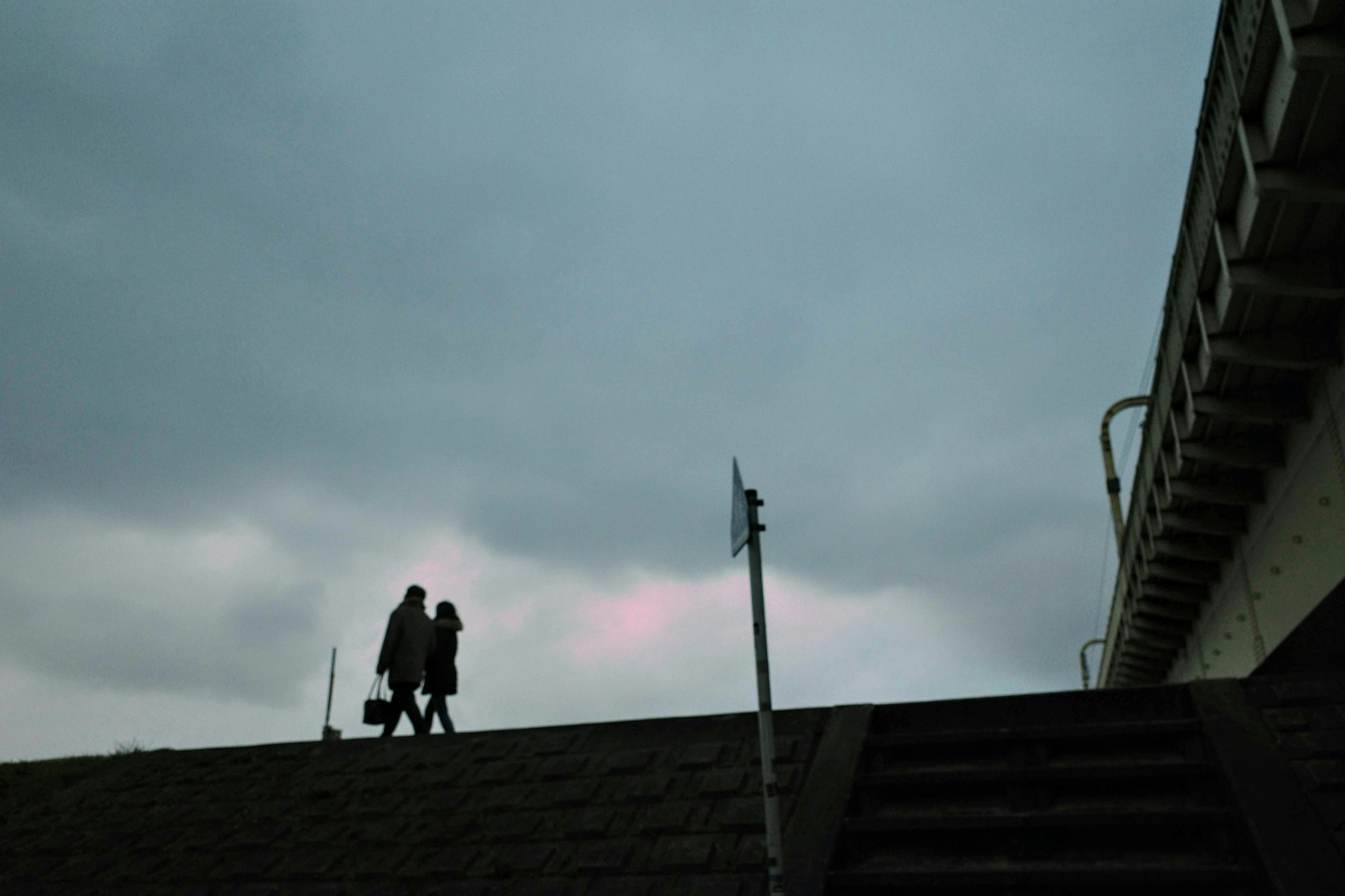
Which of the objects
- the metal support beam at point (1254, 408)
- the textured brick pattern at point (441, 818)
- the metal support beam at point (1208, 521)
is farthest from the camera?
the metal support beam at point (1208, 521)

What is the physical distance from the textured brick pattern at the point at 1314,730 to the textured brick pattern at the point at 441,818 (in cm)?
315

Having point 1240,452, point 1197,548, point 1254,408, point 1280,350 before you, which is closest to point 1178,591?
point 1197,548

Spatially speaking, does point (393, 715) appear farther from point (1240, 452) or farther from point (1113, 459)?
point (1113, 459)

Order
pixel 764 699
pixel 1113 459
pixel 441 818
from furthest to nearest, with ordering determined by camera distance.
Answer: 1. pixel 1113 459
2. pixel 441 818
3. pixel 764 699

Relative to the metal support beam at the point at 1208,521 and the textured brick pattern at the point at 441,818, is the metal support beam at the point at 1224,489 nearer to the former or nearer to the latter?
the metal support beam at the point at 1208,521

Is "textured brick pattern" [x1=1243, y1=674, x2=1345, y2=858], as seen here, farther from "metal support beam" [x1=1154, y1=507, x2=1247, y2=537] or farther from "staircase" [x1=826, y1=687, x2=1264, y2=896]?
"metal support beam" [x1=1154, y1=507, x2=1247, y2=537]

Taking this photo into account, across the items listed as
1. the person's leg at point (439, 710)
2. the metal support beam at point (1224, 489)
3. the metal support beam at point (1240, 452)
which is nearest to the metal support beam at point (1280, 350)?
the metal support beam at point (1240, 452)

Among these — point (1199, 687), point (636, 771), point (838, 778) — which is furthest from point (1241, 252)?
point (636, 771)

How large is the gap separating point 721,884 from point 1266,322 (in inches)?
296

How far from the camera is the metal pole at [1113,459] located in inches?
1208

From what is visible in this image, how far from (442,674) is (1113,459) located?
2460 centimetres

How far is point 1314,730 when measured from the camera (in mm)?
7047

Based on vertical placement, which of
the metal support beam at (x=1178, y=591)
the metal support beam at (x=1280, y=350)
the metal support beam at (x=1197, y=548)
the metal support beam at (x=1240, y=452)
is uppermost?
the metal support beam at (x=1178, y=591)

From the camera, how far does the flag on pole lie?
6105 millimetres
